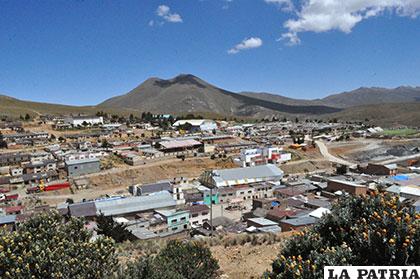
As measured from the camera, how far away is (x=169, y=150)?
5709cm

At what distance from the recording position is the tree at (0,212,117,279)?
527 centimetres

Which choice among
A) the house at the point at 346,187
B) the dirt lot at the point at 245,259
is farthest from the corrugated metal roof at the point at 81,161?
the dirt lot at the point at 245,259

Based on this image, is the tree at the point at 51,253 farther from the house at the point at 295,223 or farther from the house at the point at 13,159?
the house at the point at 13,159

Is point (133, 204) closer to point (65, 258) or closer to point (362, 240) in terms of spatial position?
point (65, 258)

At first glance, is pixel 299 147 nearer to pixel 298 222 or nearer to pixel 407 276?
pixel 298 222

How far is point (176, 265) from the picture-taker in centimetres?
679

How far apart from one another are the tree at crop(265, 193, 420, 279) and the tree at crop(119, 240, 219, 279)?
6.96ft

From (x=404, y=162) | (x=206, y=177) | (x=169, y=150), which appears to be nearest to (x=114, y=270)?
(x=206, y=177)

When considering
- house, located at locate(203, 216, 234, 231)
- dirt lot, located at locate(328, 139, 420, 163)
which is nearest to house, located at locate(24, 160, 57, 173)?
house, located at locate(203, 216, 234, 231)

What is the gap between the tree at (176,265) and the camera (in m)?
5.64

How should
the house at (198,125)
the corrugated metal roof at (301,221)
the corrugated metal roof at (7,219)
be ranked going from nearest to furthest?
the corrugated metal roof at (301,221), the corrugated metal roof at (7,219), the house at (198,125)

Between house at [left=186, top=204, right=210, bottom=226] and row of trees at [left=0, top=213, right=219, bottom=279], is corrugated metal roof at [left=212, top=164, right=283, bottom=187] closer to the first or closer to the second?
house at [left=186, top=204, right=210, bottom=226]

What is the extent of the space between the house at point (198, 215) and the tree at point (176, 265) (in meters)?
19.8

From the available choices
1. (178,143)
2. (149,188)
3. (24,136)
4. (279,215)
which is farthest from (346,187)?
(24,136)
